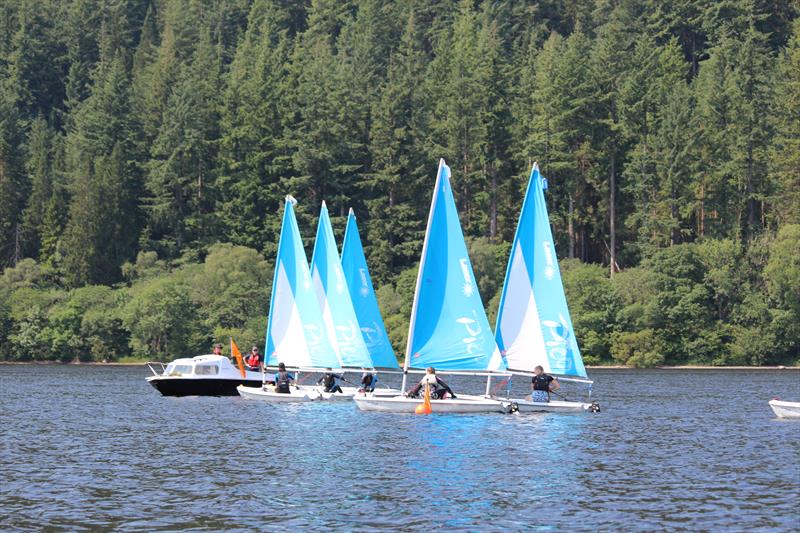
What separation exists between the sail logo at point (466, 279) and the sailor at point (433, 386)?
3.72 m

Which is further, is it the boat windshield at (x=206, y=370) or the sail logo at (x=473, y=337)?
the boat windshield at (x=206, y=370)

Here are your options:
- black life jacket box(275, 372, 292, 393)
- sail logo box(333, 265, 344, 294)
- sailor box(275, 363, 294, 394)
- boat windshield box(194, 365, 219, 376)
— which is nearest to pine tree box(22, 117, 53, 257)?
boat windshield box(194, 365, 219, 376)

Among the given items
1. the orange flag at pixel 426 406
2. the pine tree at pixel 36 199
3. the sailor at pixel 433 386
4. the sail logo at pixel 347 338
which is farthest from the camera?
the pine tree at pixel 36 199

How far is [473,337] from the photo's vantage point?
55.9 meters

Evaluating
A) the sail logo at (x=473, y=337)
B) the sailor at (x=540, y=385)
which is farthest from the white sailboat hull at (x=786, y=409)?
the sail logo at (x=473, y=337)

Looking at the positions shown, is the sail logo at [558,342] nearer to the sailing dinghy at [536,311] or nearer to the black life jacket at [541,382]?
the sailing dinghy at [536,311]

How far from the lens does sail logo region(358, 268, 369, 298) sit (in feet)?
230

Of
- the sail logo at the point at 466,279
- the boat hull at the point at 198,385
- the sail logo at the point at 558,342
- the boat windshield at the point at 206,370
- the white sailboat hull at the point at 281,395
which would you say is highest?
the sail logo at the point at 466,279

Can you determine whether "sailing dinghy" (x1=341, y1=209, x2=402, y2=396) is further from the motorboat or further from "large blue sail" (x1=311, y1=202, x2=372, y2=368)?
the motorboat

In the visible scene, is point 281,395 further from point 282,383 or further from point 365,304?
point 365,304

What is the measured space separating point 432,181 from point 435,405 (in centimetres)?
9549

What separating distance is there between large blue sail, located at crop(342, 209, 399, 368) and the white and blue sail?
2.23 metres

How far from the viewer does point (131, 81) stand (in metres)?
195

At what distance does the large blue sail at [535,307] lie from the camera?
56438mm
